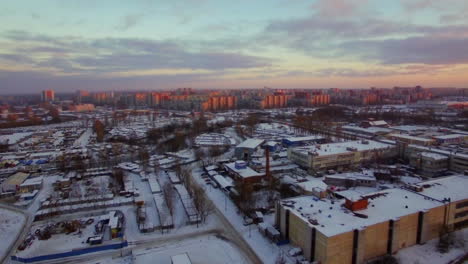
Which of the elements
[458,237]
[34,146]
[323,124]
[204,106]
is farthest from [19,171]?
[204,106]

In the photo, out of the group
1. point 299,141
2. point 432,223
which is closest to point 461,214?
point 432,223

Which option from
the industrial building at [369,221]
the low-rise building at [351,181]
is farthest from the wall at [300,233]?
the low-rise building at [351,181]

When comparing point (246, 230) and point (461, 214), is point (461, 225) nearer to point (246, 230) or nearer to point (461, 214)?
point (461, 214)

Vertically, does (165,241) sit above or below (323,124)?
below

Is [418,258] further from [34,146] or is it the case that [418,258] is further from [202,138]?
[34,146]

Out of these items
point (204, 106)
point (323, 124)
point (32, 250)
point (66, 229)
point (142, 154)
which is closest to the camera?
point (32, 250)

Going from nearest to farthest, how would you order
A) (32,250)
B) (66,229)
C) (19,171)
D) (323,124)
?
(32,250), (66,229), (19,171), (323,124)

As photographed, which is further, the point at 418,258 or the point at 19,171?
the point at 19,171
